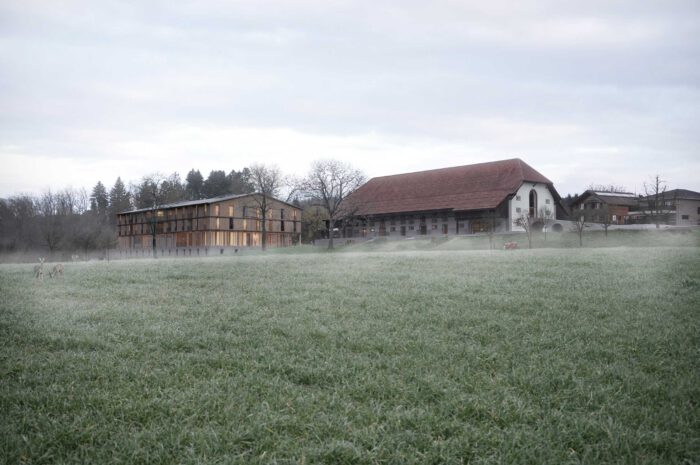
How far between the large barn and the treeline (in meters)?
19.2

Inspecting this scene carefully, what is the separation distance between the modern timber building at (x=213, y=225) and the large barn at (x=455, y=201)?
1188 cm

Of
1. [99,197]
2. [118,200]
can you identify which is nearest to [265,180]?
[118,200]

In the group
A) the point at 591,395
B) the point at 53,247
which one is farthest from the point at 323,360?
the point at 53,247

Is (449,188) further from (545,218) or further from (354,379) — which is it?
(354,379)

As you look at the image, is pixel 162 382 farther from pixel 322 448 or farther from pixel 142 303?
pixel 142 303

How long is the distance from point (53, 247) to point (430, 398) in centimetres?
5871

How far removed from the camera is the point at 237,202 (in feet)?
232

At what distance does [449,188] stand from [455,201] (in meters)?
3.61

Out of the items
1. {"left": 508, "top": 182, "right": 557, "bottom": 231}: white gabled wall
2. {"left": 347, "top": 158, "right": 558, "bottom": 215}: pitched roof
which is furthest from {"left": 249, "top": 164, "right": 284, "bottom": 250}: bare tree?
{"left": 508, "top": 182, "right": 557, "bottom": 231}: white gabled wall

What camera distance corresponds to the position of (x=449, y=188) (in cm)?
6225

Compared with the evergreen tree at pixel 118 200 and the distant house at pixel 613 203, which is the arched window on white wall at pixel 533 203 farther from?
the evergreen tree at pixel 118 200

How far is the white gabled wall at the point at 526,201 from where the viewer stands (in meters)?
56.6

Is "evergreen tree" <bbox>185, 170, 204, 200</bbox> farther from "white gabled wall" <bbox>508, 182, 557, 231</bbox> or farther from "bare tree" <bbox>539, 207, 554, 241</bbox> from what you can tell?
"bare tree" <bbox>539, 207, 554, 241</bbox>

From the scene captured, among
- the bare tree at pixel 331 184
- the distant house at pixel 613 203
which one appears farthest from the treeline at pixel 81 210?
the distant house at pixel 613 203
